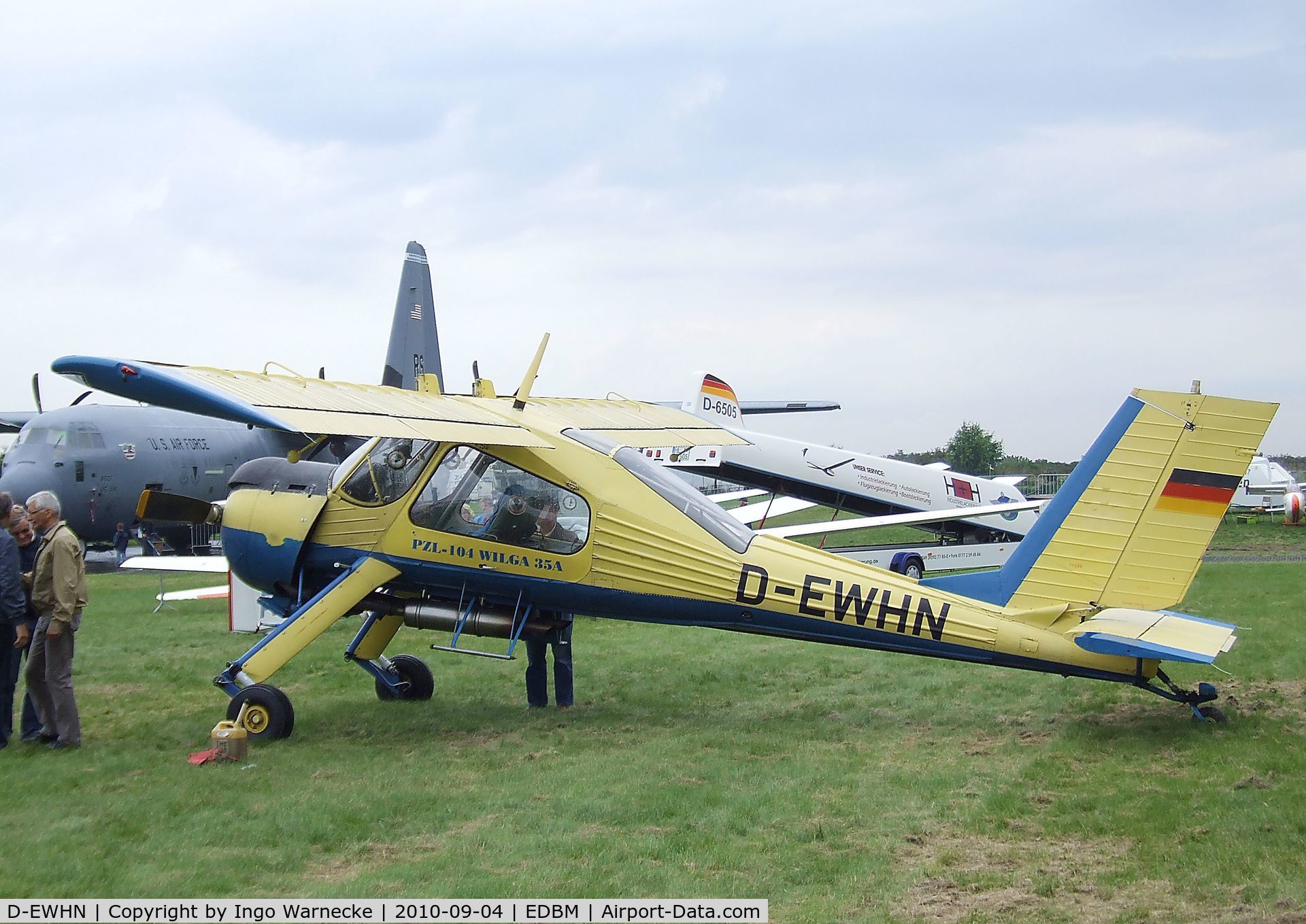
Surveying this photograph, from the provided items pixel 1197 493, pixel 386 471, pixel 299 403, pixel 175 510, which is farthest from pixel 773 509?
pixel 299 403

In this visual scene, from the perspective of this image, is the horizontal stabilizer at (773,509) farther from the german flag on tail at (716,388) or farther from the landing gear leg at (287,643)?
the landing gear leg at (287,643)

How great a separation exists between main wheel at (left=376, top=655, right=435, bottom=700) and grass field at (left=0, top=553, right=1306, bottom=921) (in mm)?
171

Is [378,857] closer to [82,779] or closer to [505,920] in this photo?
[505,920]

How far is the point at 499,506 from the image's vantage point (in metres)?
8.71

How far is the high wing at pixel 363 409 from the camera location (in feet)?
22.0

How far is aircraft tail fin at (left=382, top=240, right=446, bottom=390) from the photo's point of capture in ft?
87.3

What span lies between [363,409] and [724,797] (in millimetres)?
3894

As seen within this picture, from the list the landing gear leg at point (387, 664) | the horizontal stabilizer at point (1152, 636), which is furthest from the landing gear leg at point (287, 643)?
the horizontal stabilizer at point (1152, 636)

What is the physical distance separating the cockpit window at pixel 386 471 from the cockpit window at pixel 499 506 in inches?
6.8

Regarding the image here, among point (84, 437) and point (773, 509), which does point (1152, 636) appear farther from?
point (84, 437)

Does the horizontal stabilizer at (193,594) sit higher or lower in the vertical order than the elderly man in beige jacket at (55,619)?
lower

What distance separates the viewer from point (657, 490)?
8.73m

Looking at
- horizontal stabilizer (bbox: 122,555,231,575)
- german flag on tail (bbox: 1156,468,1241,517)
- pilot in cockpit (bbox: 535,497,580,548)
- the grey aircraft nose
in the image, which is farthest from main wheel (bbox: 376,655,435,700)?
the grey aircraft nose

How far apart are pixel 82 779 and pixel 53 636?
1179mm
